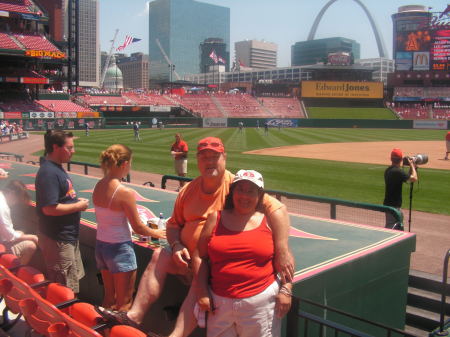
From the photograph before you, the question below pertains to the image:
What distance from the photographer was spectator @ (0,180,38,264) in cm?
557

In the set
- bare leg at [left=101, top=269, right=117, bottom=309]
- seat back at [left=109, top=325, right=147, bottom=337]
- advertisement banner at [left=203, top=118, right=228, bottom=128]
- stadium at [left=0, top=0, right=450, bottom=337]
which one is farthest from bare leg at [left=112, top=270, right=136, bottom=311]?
advertisement banner at [left=203, top=118, right=228, bottom=128]

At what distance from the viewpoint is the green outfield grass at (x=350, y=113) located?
74.1 m

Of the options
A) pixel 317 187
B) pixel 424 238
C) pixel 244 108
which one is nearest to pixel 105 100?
pixel 244 108

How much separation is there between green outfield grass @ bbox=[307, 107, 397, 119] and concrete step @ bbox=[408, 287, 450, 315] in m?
69.6

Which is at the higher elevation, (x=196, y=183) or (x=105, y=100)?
(x=105, y=100)

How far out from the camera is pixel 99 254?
4363 mm

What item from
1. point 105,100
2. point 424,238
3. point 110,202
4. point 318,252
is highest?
point 105,100

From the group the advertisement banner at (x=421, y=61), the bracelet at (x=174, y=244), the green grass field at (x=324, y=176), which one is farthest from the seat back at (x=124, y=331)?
the advertisement banner at (x=421, y=61)

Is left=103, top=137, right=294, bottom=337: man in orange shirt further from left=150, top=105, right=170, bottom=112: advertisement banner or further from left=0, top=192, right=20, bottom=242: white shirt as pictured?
left=150, top=105, right=170, bottom=112: advertisement banner

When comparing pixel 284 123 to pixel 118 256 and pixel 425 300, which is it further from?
pixel 118 256

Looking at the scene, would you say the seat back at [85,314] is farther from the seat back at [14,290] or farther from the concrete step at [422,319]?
the concrete step at [422,319]

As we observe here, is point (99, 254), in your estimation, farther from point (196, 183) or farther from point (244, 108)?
point (244, 108)

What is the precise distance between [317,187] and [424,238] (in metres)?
6.29

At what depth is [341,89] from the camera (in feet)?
283
